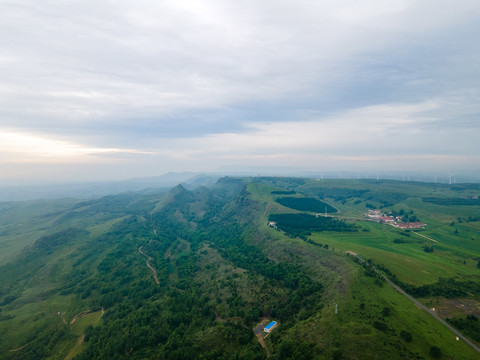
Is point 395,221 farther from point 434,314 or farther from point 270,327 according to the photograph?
point 270,327

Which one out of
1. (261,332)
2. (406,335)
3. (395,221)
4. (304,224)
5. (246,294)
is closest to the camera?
(406,335)

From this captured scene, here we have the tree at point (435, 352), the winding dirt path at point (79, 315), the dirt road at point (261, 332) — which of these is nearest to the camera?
the tree at point (435, 352)

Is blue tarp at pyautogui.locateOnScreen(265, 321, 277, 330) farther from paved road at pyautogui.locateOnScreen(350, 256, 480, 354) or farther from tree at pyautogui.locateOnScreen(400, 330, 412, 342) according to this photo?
paved road at pyautogui.locateOnScreen(350, 256, 480, 354)

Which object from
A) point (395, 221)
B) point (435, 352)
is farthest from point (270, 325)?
point (395, 221)

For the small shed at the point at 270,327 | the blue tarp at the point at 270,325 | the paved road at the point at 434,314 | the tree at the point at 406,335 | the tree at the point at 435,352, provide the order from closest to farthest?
the tree at the point at 435,352, the tree at the point at 406,335, the paved road at the point at 434,314, the small shed at the point at 270,327, the blue tarp at the point at 270,325

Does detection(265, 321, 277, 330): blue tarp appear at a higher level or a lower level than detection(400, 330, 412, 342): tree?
lower

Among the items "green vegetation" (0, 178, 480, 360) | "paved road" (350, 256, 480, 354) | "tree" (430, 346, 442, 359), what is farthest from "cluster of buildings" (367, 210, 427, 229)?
"tree" (430, 346, 442, 359)

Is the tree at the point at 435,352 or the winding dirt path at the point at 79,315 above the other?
the tree at the point at 435,352

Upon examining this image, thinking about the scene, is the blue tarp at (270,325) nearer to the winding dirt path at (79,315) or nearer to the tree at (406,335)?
the tree at (406,335)

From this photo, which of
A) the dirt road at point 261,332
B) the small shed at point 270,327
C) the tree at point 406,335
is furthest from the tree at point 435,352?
the small shed at point 270,327

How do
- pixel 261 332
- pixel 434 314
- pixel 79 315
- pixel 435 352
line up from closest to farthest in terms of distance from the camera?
pixel 435 352, pixel 434 314, pixel 261 332, pixel 79 315

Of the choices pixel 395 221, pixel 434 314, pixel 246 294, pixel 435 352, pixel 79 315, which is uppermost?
pixel 435 352
